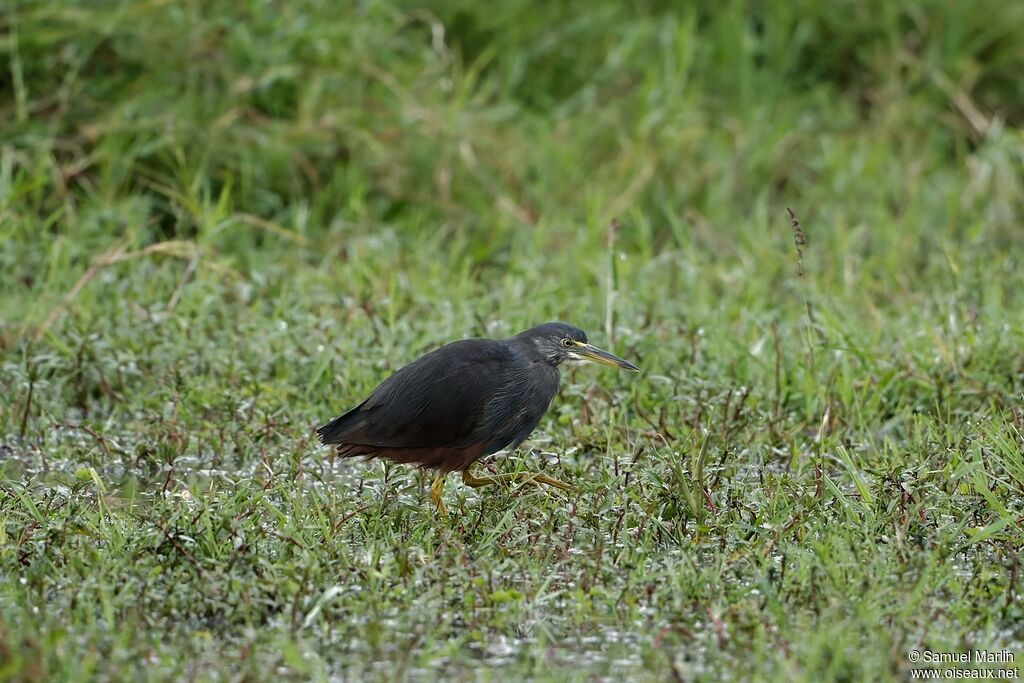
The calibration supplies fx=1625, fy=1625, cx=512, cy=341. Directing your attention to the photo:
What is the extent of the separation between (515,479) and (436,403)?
356 mm

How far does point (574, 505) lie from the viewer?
473 centimetres

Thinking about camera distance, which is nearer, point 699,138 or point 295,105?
point 295,105

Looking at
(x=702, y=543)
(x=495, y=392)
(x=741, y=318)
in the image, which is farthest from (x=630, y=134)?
(x=702, y=543)

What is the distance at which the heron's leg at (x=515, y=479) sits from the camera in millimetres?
5004

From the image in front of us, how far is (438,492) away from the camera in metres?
4.99

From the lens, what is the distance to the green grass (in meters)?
4.03

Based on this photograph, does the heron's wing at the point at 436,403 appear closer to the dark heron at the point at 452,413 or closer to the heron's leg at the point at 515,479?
the dark heron at the point at 452,413

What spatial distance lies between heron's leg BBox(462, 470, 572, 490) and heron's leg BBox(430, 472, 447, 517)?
0.36ft

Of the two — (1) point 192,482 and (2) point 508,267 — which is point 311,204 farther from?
(1) point 192,482

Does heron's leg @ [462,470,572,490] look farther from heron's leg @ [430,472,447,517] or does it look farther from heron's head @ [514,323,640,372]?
heron's head @ [514,323,640,372]

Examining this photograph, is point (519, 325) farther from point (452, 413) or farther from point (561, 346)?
point (452, 413)

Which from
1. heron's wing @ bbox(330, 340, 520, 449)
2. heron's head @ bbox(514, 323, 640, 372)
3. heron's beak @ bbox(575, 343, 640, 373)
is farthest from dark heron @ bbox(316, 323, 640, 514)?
heron's beak @ bbox(575, 343, 640, 373)

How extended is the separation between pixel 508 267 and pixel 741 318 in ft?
3.92

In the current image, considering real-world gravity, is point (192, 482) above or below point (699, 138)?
below
